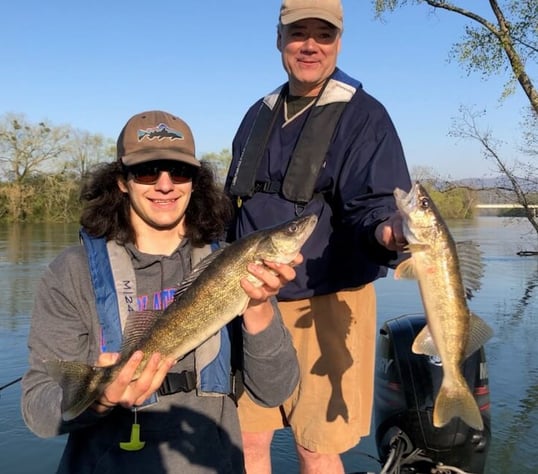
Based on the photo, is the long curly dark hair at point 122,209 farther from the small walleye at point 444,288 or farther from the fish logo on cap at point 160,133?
the small walleye at point 444,288

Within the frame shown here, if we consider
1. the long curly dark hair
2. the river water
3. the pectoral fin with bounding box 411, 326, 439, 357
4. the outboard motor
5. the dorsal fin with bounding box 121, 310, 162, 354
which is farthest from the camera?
the river water

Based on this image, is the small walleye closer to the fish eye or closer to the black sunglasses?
the fish eye

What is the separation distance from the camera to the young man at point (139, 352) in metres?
2.65

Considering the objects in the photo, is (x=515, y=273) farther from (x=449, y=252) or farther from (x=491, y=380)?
(x=449, y=252)

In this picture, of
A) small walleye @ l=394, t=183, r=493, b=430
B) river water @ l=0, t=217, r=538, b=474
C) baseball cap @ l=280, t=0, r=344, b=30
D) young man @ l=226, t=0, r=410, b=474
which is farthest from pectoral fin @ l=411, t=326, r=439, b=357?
baseball cap @ l=280, t=0, r=344, b=30

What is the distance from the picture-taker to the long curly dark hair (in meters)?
3.11

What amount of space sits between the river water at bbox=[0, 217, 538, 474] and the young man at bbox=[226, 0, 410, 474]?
101 centimetres

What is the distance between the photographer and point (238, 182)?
13.3 ft

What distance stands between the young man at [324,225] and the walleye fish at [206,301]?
92 centimetres

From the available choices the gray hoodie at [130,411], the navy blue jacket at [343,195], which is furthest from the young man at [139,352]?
the navy blue jacket at [343,195]

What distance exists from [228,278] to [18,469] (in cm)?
407

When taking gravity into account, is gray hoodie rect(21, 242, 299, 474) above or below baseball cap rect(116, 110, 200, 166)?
below

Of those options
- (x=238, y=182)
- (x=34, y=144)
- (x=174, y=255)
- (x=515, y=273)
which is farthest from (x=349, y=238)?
(x=34, y=144)

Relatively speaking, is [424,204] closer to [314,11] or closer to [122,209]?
[122,209]
